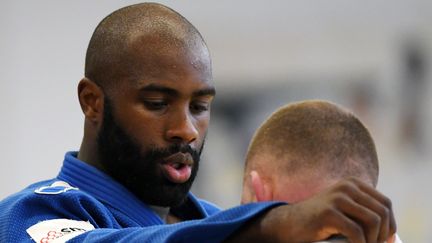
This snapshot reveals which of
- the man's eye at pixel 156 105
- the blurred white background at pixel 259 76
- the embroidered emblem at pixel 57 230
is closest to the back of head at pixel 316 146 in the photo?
the embroidered emblem at pixel 57 230

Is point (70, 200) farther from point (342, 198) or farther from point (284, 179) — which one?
point (342, 198)

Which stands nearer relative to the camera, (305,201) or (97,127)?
(305,201)

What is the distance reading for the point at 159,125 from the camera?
1947 millimetres

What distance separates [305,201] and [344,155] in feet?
0.39

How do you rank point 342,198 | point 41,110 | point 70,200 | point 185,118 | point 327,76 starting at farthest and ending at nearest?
point 327,76 < point 41,110 < point 185,118 < point 70,200 < point 342,198

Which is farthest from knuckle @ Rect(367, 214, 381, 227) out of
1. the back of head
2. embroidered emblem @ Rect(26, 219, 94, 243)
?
embroidered emblem @ Rect(26, 219, 94, 243)

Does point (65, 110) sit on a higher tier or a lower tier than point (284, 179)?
lower

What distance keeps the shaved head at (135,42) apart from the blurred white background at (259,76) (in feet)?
7.50

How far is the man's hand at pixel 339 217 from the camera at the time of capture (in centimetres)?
132

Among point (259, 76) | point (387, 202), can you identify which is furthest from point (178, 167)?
point (259, 76)

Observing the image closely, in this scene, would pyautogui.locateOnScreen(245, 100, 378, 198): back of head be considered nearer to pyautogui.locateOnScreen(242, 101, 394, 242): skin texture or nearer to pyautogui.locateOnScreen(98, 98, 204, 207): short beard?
pyautogui.locateOnScreen(242, 101, 394, 242): skin texture

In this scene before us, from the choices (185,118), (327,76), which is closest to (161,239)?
(185,118)

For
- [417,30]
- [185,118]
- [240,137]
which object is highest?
[185,118]

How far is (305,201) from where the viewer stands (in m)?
1.37
